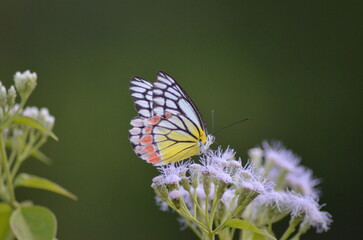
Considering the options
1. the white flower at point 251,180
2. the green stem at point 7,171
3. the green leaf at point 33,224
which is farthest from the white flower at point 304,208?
the green stem at point 7,171

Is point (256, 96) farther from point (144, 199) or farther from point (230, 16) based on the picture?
point (144, 199)

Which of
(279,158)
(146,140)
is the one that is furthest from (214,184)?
(279,158)

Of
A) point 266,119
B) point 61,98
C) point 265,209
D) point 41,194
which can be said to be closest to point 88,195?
point 41,194

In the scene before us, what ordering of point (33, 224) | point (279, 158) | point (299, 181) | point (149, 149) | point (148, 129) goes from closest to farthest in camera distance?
point (33, 224) → point (149, 149) → point (148, 129) → point (299, 181) → point (279, 158)

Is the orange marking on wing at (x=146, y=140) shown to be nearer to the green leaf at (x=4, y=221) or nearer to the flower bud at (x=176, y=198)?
the flower bud at (x=176, y=198)

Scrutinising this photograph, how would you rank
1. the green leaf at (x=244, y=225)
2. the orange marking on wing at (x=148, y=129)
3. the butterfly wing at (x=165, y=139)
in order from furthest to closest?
the orange marking on wing at (x=148, y=129)
the butterfly wing at (x=165, y=139)
the green leaf at (x=244, y=225)

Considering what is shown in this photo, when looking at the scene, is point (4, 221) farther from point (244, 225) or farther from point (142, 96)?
point (244, 225)

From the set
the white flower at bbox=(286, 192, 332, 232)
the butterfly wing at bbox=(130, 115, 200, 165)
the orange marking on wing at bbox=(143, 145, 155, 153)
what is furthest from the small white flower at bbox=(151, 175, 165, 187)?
the white flower at bbox=(286, 192, 332, 232)
